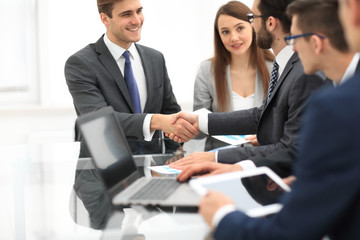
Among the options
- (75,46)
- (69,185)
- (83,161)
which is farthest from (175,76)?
(69,185)

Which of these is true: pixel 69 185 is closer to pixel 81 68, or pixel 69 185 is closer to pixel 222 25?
pixel 81 68

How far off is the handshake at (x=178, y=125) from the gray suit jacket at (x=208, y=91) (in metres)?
0.91

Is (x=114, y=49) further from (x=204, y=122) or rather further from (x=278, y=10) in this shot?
(x=278, y=10)

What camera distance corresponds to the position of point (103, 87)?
119 inches

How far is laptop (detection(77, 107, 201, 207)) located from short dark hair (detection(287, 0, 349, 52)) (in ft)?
2.11

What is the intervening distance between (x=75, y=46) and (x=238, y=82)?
1.84 meters

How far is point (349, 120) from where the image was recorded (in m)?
0.92

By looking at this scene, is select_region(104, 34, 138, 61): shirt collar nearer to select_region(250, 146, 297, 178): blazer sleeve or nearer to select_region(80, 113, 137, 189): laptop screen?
select_region(80, 113, 137, 189): laptop screen

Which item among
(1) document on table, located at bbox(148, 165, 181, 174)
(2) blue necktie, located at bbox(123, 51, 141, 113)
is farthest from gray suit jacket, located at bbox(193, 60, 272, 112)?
(1) document on table, located at bbox(148, 165, 181, 174)

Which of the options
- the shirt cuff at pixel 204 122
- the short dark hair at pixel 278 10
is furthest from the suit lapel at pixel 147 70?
the short dark hair at pixel 278 10

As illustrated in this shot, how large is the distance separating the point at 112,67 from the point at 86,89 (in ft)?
0.75

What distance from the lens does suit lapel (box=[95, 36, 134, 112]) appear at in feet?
10.0

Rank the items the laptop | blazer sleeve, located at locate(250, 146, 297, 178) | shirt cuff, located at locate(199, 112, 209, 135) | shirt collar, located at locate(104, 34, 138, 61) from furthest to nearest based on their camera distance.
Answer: shirt collar, located at locate(104, 34, 138, 61) < shirt cuff, located at locate(199, 112, 209, 135) < blazer sleeve, located at locate(250, 146, 297, 178) < the laptop

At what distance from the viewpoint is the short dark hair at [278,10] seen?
221cm
